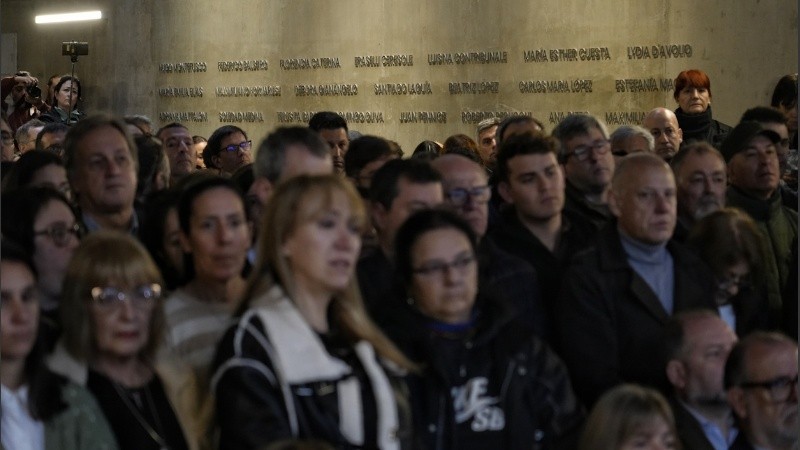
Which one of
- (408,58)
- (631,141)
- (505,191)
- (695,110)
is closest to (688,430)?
(505,191)

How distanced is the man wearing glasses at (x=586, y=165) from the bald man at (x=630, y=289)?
3.39 ft

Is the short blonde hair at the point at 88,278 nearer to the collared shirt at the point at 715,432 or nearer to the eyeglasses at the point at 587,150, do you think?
the collared shirt at the point at 715,432

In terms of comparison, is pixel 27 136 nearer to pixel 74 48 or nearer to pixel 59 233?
pixel 59 233

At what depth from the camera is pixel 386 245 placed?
5543mm

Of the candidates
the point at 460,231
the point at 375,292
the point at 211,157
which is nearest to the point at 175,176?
the point at 211,157

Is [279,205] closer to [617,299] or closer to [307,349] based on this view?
[307,349]

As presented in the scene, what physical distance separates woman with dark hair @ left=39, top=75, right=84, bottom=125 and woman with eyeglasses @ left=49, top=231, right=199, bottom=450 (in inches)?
326

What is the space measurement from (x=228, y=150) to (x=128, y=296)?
16.6ft

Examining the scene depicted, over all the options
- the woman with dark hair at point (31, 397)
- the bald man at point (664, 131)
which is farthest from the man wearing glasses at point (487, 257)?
the bald man at point (664, 131)

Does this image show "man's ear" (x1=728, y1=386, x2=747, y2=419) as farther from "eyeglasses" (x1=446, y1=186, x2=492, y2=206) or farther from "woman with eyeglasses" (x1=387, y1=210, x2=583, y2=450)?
"eyeglasses" (x1=446, y1=186, x2=492, y2=206)

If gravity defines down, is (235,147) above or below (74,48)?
below

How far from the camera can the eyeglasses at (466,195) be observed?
577cm

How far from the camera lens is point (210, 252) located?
4.92 m

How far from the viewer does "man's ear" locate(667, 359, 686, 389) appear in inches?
201
